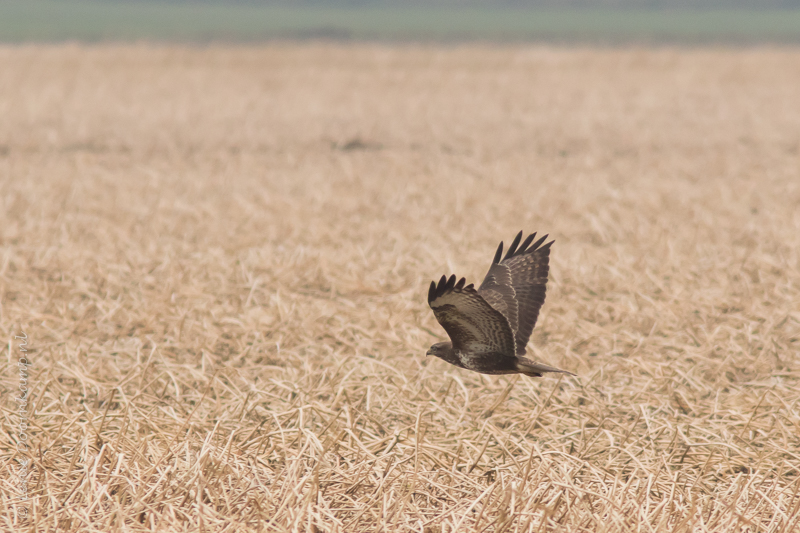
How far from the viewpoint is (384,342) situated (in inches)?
216

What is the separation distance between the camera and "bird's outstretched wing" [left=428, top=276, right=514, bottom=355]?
122 inches

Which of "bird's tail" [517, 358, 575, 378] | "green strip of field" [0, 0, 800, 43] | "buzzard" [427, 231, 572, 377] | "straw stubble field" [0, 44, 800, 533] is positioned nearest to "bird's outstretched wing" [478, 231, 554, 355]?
"buzzard" [427, 231, 572, 377]

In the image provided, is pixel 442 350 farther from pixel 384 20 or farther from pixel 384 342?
pixel 384 20

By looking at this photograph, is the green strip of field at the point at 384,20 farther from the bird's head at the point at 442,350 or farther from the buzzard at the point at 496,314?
the bird's head at the point at 442,350

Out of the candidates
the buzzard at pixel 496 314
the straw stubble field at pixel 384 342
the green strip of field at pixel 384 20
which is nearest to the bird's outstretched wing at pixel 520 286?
the buzzard at pixel 496 314

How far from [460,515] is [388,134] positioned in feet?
40.8

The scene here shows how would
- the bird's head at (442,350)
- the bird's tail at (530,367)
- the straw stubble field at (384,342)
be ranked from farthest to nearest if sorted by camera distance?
the straw stubble field at (384,342), the bird's head at (442,350), the bird's tail at (530,367)

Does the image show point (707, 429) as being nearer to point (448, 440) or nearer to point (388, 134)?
point (448, 440)

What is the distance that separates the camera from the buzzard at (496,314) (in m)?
3.18

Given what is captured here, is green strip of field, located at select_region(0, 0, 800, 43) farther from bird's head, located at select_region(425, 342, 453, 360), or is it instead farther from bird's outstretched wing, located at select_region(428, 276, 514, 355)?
bird's outstretched wing, located at select_region(428, 276, 514, 355)

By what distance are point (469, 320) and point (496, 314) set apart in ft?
0.59

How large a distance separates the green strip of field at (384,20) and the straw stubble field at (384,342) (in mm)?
71680

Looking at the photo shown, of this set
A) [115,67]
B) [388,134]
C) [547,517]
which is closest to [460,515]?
[547,517]

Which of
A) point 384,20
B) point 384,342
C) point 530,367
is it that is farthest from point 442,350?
point 384,20
